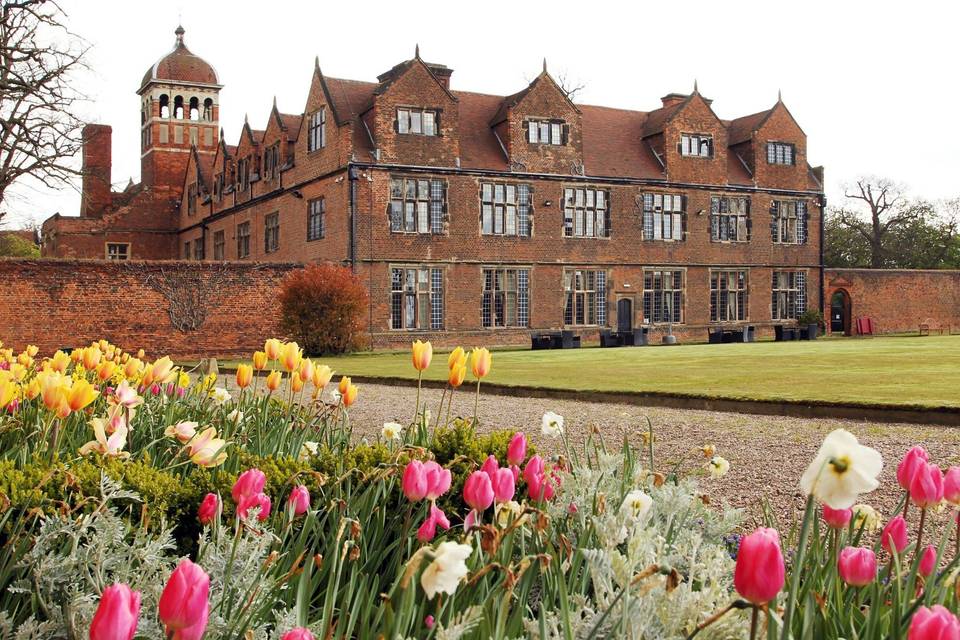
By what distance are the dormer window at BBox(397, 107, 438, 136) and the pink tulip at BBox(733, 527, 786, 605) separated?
97.2 ft

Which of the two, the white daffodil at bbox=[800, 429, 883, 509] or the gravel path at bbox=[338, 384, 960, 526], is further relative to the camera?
the gravel path at bbox=[338, 384, 960, 526]

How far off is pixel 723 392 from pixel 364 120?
2135cm

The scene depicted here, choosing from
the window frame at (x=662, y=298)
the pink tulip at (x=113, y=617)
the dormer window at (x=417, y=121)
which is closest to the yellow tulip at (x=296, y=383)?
the pink tulip at (x=113, y=617)

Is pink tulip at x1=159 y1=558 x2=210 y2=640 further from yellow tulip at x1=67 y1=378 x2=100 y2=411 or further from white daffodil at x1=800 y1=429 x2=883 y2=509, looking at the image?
yellow tulip at x1=67 y1=378 x2=100 y2=411

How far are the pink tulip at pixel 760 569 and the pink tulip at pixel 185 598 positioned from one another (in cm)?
85

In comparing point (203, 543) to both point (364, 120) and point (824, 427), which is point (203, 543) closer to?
point (824, 427)

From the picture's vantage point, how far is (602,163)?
3416 centimetres

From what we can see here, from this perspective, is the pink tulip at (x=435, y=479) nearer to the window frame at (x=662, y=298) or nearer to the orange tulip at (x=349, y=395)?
the orange tulip at (x=349, y=395)

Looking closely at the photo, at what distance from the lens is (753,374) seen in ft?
50.6

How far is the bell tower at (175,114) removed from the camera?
159 ft

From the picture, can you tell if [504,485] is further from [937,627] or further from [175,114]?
[175,114]

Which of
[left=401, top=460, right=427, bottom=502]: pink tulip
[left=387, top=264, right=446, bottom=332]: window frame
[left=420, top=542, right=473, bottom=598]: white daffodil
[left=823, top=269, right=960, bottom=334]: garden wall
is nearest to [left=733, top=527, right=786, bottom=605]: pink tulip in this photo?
[left=420, top=542, right=473, bottom=598]: white daffodil

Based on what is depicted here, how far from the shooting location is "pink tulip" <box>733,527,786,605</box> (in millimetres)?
1571

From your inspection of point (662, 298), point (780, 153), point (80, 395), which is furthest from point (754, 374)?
point (780, 153)
